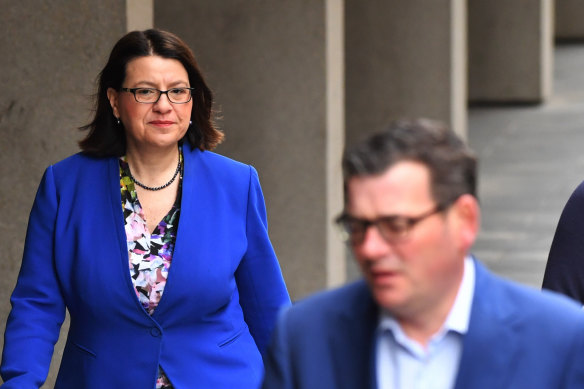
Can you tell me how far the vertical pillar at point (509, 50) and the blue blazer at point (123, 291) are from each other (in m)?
17.5

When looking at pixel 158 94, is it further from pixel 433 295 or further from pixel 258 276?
pixel 433 295

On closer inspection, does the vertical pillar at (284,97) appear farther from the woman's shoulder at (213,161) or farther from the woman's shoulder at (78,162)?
the woman's shoulder at (78,162)

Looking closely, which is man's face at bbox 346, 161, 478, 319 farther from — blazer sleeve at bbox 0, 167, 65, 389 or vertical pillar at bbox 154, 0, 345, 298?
vertical pillar at bbox 154, 0, 345, 298

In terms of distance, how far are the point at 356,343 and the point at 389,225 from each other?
1.00ft

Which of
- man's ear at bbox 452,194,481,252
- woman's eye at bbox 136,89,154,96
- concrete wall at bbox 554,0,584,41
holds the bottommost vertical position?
man's ear at bbox 452,194,481,252

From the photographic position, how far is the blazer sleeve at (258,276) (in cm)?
463

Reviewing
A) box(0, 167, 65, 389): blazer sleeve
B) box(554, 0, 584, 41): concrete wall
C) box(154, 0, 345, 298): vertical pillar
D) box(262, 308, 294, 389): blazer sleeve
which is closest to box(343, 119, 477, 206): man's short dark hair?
box(262, 308, 294, 389): blazer sleeve

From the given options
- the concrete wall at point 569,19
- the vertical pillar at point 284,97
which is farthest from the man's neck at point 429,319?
the concrete wall at point 569,19

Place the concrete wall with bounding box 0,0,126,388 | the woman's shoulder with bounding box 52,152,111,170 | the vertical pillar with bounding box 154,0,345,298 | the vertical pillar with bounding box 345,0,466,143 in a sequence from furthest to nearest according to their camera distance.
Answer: the vertical pillar with bounding box 345,0,466,143 → the vertical pillar with bounding box 154,0,345,298 → the concrete wall with bounding box 0,0,126,388 → the woman's shoulder with bounding box 52,152,111,170

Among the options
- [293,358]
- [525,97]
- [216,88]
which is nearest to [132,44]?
[293,358]

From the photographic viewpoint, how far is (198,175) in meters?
4.65

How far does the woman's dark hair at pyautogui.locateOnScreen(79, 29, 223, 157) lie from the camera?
4520 mm

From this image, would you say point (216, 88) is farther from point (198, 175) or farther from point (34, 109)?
point (198, 175)

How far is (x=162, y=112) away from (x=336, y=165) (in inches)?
238
